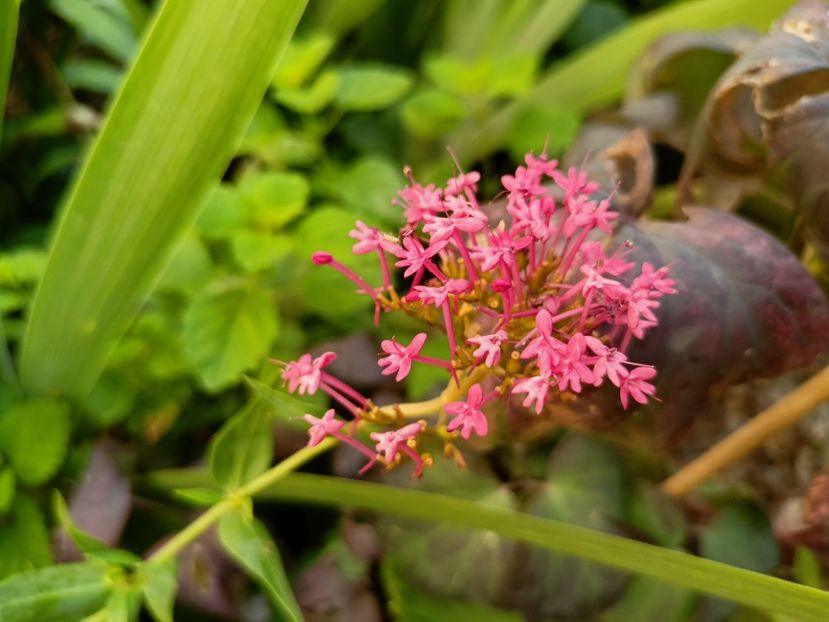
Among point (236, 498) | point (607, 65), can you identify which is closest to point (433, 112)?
point (607, 65)

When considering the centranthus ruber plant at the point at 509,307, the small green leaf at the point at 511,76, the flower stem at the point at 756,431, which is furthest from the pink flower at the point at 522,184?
the small green leaf at the point at 511,76

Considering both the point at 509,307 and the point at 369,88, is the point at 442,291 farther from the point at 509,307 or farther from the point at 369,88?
the point at 369,88

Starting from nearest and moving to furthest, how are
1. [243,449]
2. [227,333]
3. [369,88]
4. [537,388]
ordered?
1. [537,388]
2. [243,449]
3. [227,333]
4. [369,88]

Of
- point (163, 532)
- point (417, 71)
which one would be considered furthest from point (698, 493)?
point (417, 71)

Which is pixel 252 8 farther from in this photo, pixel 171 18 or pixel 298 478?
pixel 298 478

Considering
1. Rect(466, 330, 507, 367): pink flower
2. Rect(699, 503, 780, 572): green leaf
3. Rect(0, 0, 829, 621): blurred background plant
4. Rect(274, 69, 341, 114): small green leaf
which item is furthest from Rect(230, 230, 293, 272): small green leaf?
Rect(699, 503, 780, 572): green leaf
